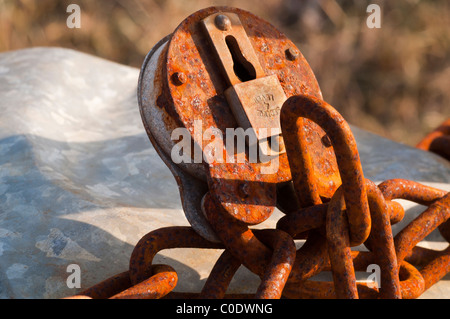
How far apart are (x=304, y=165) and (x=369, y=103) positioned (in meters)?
2.59

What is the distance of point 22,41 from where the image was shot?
327 cm

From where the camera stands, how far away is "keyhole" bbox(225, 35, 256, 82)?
3.27 feet

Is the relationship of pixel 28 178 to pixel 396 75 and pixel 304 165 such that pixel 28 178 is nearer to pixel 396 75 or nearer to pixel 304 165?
pixel 304 165

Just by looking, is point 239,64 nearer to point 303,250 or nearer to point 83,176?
point 303,250

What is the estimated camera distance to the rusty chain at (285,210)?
0.82 meters

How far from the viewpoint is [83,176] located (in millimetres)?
1305

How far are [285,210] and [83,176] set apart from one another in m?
0.54

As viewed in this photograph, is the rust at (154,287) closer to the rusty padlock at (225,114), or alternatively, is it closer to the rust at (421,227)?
the rusty padlock at (225,114)

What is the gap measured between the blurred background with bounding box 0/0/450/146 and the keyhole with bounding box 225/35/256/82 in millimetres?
2350

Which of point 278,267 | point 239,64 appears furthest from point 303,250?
point 239,64

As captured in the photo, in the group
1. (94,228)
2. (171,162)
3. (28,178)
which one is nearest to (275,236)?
(171,162)

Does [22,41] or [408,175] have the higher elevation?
[22,41]

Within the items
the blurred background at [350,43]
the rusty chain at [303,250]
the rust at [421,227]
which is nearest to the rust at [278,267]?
the rusty chain at [303,250]

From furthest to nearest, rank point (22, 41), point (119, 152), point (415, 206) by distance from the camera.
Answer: point (22, 41) < point (119, 152) < point (415, 206)
